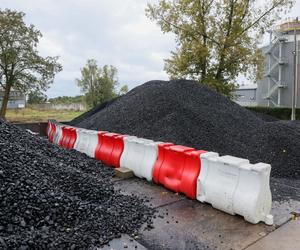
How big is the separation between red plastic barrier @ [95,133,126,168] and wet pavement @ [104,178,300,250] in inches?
67.3

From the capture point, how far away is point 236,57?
2038 centimetres

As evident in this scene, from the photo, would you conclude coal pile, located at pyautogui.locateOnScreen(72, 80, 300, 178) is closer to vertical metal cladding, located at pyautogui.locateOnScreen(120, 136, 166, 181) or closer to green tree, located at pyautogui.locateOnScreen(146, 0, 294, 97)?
vertical metal cladding, located at pyautogui.locateOnScreen(120, 136, 166, 181)

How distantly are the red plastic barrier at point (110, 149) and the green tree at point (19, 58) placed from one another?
14.4 metres

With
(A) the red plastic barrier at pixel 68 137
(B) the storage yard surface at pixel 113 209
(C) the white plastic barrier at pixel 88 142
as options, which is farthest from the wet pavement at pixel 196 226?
(A) the red plastic barrier at pixel 68 137

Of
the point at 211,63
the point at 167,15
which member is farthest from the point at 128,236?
the point at 167,15

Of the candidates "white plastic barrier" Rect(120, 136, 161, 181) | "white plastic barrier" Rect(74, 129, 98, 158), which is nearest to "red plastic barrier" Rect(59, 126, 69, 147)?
"white plastic barrier" Rect(74, 129, 98, 158)

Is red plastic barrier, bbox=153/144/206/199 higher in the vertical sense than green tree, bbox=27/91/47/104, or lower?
lower

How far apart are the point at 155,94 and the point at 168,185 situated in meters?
6.43

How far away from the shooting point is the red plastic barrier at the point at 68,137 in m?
8.69

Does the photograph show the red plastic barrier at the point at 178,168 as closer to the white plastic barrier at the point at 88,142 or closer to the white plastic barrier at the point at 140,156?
the white plastic barrier at the point at 140,156

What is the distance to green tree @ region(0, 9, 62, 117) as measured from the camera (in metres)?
17.8

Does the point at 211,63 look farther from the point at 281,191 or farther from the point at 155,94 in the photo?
the point at 281,191

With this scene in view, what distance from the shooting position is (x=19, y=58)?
18.2 metres

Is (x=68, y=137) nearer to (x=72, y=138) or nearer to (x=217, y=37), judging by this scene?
(x=72, y=138)
